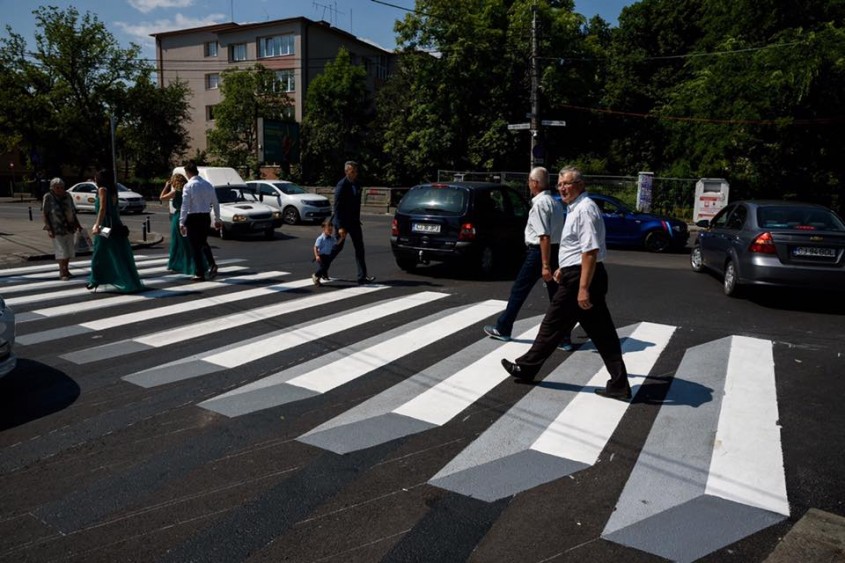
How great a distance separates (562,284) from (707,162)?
23.9m

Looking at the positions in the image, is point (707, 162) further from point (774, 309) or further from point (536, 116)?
point (774, 309)

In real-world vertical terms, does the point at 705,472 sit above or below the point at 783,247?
below

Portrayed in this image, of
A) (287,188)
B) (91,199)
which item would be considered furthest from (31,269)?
(91,199)

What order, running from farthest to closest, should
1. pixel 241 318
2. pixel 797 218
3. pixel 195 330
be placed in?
pixel 797 218, pixel 241 318, pixel 195 330

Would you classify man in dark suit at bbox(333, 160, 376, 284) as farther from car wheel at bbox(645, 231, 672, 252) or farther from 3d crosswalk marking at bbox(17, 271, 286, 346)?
car wheel at bbox(645, 231, 672, 252)

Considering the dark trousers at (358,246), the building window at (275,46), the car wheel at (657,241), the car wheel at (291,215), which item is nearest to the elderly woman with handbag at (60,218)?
the dark trousers at (358,246)

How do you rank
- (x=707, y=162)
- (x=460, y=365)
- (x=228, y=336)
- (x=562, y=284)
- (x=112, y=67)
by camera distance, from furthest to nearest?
(x=112, y=67) < (x=707, y=162) < (x=228, y=336) < (x=460, y=365) < (x=562, y=284)

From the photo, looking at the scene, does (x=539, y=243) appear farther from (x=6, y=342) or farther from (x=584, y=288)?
(x=6, y=342)

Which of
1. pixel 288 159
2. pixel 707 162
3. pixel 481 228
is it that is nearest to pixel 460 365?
pixel 481 228

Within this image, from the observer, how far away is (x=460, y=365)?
5.77 metres

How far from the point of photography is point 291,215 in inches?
914

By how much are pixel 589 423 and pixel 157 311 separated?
19.1 ft

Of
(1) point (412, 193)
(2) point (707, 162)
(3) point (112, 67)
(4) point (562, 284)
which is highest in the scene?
(3) point (112, 67)

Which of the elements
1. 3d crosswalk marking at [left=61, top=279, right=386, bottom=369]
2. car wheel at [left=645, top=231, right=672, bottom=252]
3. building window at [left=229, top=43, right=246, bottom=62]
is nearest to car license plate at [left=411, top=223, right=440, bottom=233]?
3d crosswalk marking at [left=61, top=279, right=386, bottom=369]
